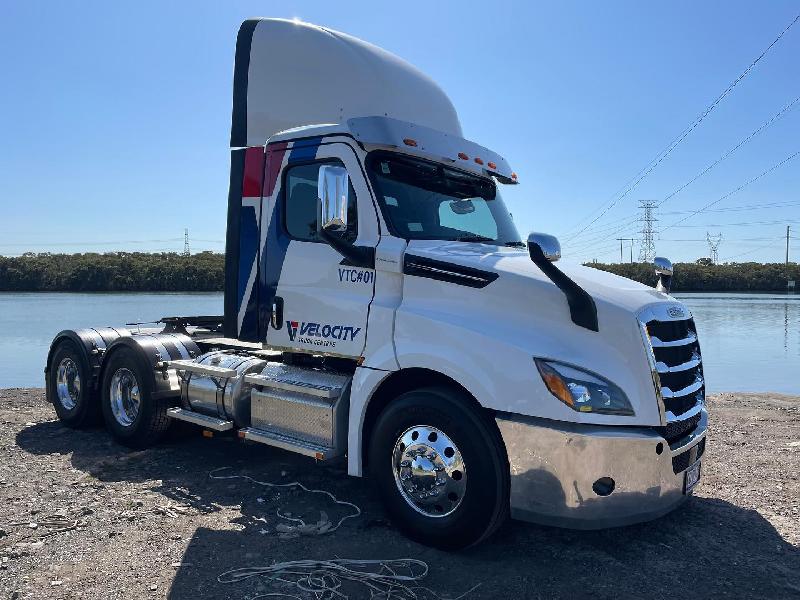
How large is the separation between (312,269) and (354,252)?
1.89ft

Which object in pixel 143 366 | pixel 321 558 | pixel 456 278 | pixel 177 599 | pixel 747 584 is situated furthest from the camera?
pixel 143 366

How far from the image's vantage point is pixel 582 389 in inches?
148

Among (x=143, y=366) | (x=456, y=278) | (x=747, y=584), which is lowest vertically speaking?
(x=747, y=584)

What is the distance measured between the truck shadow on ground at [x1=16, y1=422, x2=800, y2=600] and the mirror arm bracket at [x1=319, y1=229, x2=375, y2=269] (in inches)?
77.2

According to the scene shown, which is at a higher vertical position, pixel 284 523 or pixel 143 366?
pixel 143 366

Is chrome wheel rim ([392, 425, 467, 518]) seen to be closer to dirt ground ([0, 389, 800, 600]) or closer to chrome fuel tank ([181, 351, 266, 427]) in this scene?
dirt ground ([0, 389, 800, 600])

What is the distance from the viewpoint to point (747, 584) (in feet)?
12.5

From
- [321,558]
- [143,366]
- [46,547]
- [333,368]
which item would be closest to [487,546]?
[321,558]

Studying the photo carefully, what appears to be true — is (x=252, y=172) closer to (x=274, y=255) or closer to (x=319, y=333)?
→ (x=274, y=255)

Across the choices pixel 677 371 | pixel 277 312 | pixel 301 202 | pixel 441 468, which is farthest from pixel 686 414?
pixel 301 202

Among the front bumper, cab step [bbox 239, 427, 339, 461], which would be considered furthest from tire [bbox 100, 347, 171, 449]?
the front bumper

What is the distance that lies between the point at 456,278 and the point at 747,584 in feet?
8.57

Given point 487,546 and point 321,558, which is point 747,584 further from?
point 321,558

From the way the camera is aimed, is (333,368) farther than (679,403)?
Yes
